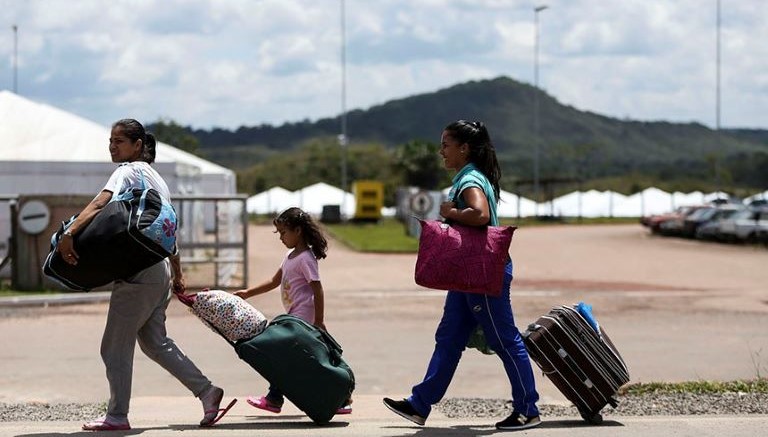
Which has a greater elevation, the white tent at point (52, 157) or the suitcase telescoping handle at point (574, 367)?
the white tent at point (52, 157)

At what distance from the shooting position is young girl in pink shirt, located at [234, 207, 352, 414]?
27.6ft

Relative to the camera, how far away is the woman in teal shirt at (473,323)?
7.52m

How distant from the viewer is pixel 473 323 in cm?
772

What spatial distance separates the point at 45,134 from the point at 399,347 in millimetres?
15558

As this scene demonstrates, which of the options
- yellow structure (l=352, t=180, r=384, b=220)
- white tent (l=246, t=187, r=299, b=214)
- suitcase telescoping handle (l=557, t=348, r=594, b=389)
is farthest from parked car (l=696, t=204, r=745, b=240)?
white tent (l=246, t=187, r=299, b=214)

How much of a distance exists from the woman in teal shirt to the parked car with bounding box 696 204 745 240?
38349 millimetres

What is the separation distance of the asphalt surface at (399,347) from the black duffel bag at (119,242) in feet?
3.23

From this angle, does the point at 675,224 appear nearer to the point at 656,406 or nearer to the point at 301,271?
the point at 656,406

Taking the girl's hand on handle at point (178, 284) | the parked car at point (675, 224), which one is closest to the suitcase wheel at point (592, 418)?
the girl's hand on handle at point (178, 284)

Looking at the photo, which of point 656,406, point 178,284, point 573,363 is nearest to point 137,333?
point 178,284

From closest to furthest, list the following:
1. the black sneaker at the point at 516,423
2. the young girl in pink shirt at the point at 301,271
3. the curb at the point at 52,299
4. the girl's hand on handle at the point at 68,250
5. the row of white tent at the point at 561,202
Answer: the girl's hand on handle at the point at 68,250 < the black sneaker at the point at 516,423 < the young girl in pink shirt at the point at 301,271 < the curb at the point at 52,299 < the row of white tent at the point at 561,202

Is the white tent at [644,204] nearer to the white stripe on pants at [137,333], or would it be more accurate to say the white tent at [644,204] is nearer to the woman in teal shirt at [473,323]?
the woman in teal shirt at [473,323]

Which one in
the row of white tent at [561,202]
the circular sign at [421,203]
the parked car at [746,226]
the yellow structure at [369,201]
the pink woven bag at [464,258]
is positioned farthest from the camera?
the row of white tent at [561,202]

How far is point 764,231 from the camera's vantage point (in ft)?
138
